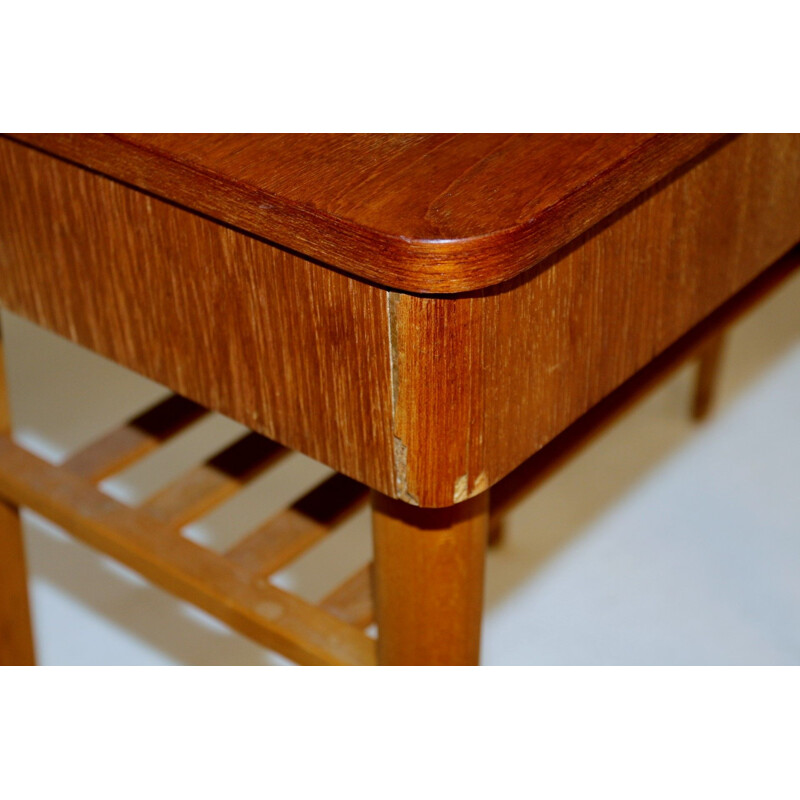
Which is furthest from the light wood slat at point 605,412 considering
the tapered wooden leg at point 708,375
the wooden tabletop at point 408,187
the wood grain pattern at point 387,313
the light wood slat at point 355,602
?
the tapered wooden leg at point 708,375

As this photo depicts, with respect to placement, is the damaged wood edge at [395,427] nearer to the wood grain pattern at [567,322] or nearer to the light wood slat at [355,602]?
the wood grain pattern at [567,322]

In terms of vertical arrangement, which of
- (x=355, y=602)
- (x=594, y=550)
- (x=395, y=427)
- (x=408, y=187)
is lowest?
(x=594, y=550)

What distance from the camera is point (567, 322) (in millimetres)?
648

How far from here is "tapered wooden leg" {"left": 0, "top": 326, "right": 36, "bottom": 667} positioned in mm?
1122

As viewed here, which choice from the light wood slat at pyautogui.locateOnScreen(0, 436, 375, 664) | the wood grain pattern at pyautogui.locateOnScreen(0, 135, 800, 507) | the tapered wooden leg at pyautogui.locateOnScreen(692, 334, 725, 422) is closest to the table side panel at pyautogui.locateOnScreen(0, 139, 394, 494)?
the wood grain pattern at pyautogui.locateOnScreen(0, 135, 800, 507)

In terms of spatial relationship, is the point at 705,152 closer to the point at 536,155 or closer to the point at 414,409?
the point at 536,155

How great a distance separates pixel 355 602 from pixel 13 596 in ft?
1.20

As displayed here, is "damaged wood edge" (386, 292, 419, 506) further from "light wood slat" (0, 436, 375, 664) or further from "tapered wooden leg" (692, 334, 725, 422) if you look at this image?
"tapered wooden leg" (692, 334, 725, 422)

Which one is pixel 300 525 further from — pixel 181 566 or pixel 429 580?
pixel 429 580

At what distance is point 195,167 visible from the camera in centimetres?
62

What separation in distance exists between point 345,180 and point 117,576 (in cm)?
93

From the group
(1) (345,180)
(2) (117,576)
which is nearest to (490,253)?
(1) (345,180)

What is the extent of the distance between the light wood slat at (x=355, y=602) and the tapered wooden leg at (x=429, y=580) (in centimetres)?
8

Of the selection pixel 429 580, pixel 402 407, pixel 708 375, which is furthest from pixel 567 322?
pixel 708 375
